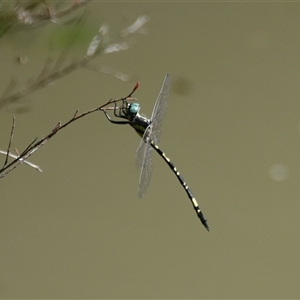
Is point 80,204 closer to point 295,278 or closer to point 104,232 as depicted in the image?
point 104,232

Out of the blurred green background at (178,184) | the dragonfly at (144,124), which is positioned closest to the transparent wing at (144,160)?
the dragonfly at (144,124)

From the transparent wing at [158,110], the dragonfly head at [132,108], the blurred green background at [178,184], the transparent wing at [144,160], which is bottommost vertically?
the transparent wing at [144,160]

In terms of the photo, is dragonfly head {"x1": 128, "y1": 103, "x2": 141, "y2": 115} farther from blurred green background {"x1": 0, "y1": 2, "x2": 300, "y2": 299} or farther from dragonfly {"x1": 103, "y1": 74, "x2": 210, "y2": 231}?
blurred green background {"x1": 0, "y1": 2, "x2": 300, "y2": 299}

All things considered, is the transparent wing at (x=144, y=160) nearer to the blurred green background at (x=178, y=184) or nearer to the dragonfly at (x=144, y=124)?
the dragonfly at (x=144, y=124)

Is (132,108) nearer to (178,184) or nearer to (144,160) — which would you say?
(144,160)

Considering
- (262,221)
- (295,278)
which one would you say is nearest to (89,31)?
(262,221)
